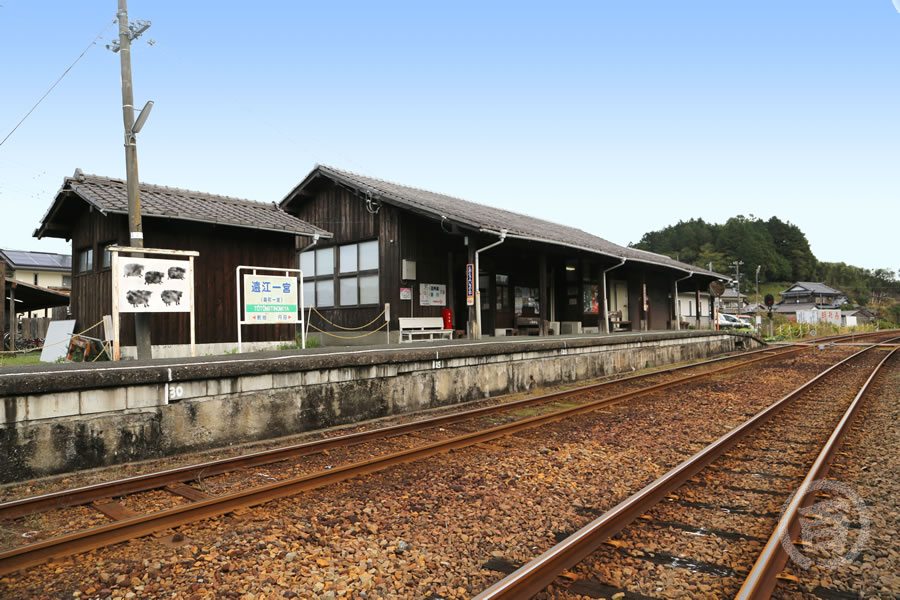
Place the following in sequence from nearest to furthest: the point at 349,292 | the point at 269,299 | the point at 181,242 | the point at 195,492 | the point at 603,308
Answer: the point at 195,492
the point at 269,299
the point at 181,242
the point at 349,292
the point at 603,308

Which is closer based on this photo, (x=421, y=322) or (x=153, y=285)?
(x=153, y=285)

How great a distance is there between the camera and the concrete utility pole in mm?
9414

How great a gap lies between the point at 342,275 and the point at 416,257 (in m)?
2.53

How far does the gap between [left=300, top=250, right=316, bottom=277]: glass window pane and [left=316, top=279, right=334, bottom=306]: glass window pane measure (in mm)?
497

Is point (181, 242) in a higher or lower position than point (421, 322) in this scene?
higher

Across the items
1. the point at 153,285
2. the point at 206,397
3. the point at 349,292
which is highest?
the point at 349,292

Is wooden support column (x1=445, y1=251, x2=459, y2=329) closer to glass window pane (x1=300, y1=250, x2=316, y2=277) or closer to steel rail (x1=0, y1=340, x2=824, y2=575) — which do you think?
glass window pane (x1=300, y1=250, x2=316, y2=277)

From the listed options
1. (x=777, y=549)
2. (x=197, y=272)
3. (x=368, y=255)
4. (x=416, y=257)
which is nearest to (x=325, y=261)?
(x=368, y=255)

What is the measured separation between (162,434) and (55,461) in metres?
0.90

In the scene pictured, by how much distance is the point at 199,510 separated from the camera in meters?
3.83

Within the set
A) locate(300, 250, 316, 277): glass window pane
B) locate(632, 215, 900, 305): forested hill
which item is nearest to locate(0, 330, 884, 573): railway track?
locate(300, 250, 316, 277): glass window pane

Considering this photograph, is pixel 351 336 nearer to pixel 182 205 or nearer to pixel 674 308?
pixel 182 205

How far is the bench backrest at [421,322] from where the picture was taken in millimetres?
14008

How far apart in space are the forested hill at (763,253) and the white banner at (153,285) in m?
86.8
